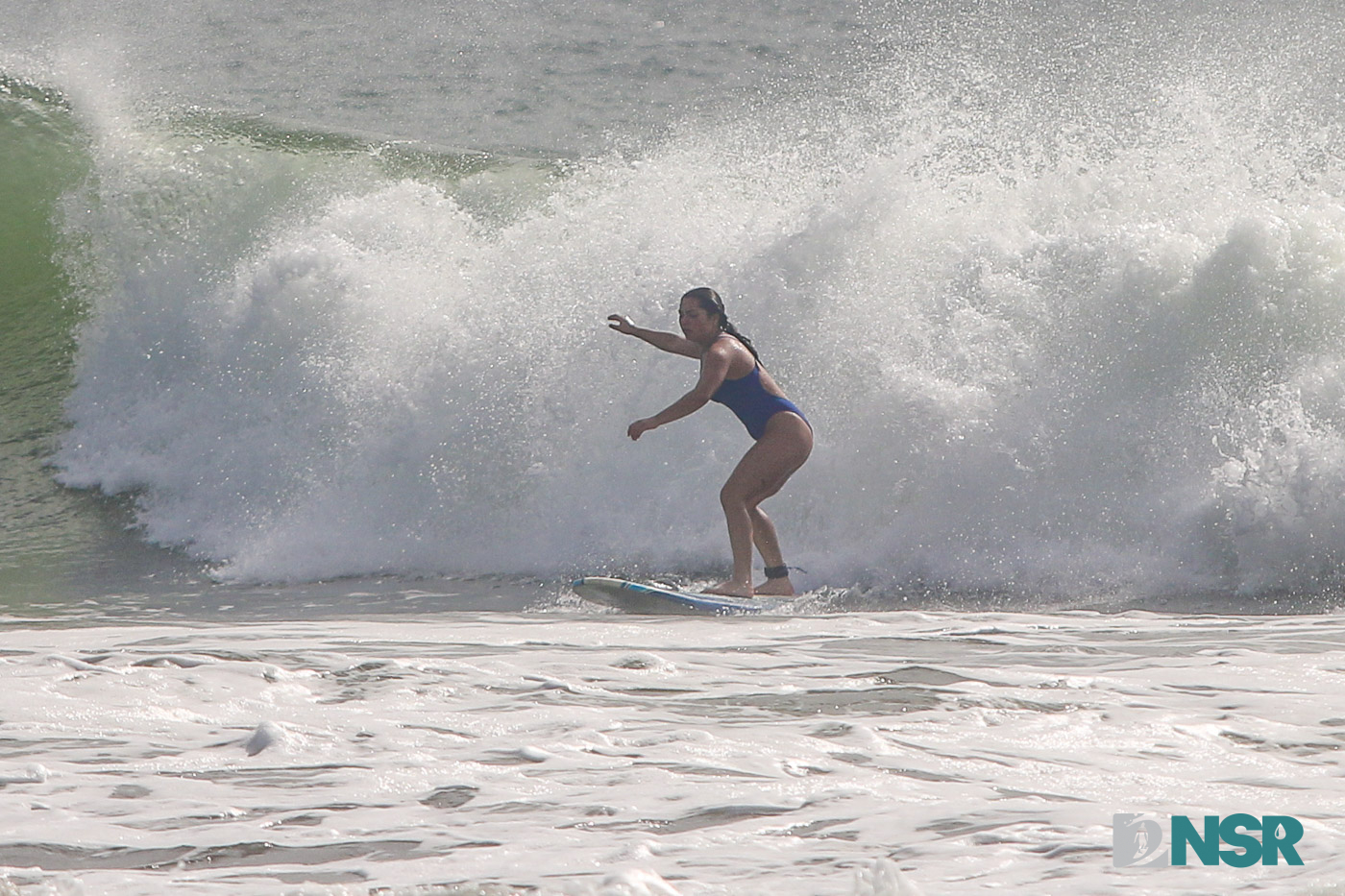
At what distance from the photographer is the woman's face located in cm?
608

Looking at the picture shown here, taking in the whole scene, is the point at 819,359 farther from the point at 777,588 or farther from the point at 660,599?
the point at 660,599

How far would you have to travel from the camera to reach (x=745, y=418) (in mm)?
6223

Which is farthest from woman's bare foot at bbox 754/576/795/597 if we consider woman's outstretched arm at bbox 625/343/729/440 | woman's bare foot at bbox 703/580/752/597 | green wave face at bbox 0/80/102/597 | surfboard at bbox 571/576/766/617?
green wave face at bbox 0/80/102/597

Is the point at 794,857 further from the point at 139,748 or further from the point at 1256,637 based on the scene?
the point at 1256,637

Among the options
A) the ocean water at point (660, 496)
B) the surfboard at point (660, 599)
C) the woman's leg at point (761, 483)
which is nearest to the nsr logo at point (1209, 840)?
the ocean water at point (660, 496)

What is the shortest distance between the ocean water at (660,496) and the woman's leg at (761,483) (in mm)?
327

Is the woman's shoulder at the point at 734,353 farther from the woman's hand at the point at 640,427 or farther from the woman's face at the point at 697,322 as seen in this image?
the woman's hand at the point at 640,427

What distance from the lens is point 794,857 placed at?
9.30ft

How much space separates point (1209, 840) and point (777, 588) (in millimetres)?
3318

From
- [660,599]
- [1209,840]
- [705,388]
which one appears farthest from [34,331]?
[1209,840]

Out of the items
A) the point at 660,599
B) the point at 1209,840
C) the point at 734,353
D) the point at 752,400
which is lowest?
the point at 1209,840

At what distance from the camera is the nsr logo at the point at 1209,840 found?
2.77 meters

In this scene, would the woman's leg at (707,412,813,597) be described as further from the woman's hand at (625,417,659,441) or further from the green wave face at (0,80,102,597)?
the green wave face at (0,80,102,597)

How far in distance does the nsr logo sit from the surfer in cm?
315
